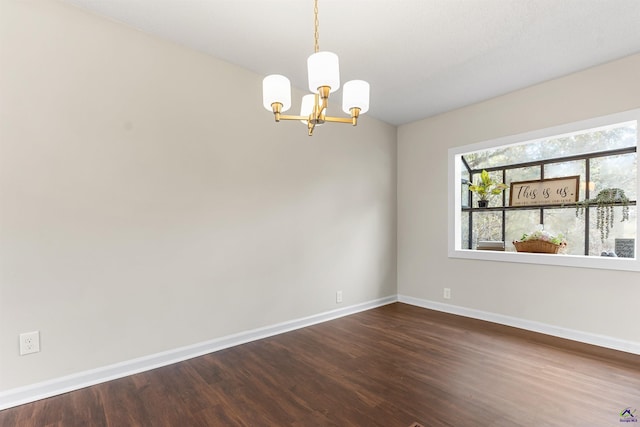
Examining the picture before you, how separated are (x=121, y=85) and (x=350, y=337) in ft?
9.71

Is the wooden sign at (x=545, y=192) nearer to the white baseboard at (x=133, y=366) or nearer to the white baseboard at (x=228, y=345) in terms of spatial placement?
the white baseboard at (x=228, y=345)

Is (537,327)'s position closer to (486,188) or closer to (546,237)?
(546,237)

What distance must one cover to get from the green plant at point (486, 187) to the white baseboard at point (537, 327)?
4.89 ft

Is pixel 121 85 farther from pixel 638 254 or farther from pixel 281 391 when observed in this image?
pixel 638 254

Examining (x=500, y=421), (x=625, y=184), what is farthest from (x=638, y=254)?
(x=500, y=421)

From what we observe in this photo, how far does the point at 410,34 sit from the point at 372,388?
2659 millimetres

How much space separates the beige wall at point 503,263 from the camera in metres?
2.75

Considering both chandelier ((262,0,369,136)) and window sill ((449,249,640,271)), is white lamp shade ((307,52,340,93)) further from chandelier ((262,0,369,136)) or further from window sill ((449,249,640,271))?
window sill ((449,249,640,271))

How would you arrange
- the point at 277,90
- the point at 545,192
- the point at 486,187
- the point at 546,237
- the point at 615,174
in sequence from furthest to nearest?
the point at 486,187 < the point at 545,192 < the point at 546,237 < the point at 615,174 < the point at 277,90

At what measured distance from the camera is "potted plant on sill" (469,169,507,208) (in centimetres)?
391

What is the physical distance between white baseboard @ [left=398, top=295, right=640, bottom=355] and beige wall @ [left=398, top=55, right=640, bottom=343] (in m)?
0.04

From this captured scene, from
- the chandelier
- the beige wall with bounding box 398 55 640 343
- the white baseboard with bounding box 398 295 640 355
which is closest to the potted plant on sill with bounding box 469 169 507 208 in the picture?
the beige wall with bounding box 398 55 640 343

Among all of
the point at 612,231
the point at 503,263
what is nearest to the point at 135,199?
the point at 503,263

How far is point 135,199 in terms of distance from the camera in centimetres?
235
